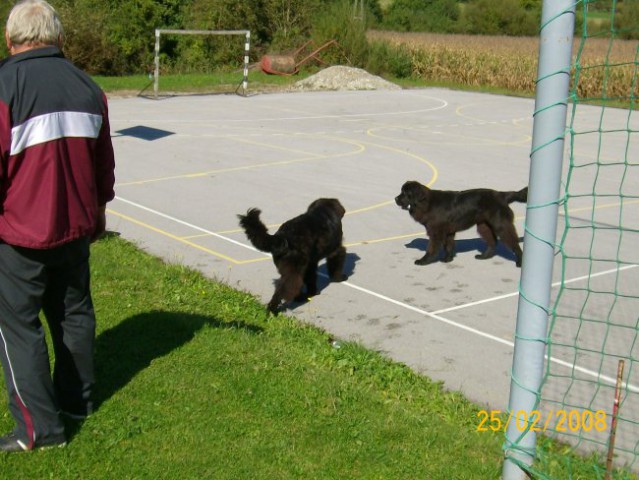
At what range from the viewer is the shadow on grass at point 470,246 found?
10383 mm

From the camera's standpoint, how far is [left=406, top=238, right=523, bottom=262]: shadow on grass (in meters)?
10.4

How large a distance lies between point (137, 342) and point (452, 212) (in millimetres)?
4767

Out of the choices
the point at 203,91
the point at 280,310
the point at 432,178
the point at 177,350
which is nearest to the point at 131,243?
the point at 280,310

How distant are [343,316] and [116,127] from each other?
44.7ft

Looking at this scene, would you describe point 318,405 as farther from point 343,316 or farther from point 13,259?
point 343,316

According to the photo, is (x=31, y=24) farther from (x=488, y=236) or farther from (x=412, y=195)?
(x=488, y=236)

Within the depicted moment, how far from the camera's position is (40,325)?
421 cm

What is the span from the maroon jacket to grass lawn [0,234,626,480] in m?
1.15

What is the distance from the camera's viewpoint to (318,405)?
16.2 ft

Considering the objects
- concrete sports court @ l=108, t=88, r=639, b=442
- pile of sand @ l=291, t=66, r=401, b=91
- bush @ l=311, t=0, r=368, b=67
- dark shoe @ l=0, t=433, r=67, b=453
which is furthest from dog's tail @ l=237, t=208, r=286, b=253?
bush @ l=311, t=0, r=368, b=67

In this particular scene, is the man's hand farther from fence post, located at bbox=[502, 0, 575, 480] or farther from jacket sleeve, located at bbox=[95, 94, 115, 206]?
fence post, located at bbox=[502, 0, 575, 480]

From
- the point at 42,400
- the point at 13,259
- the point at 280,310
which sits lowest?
the point at 280,310

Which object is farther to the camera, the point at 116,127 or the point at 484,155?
the point at 116,127
